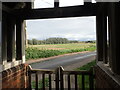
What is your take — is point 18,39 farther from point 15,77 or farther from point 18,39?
point 15,77

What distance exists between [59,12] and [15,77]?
5.48 feet

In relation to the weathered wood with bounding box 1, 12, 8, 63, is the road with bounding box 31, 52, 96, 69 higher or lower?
lower

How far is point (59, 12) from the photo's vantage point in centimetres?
378

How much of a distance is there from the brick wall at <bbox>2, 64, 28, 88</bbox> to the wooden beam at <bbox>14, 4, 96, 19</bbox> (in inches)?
46.2

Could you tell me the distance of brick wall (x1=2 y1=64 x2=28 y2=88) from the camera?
3.31 m

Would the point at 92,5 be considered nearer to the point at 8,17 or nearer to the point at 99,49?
the point at 99,49

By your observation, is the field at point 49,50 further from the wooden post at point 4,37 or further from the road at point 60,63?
the wooden post at point 4,37

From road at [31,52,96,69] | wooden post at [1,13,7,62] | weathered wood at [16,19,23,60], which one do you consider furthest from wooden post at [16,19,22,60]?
road at [31,52,96,69]

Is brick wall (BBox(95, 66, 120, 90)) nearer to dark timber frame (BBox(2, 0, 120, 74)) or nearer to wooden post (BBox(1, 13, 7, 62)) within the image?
dark timber frame (BBox(2, 0, 120, 74))

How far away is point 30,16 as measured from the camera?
13.0ft

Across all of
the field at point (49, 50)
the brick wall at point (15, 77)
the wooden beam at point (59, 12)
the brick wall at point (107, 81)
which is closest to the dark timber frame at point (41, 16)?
the wooden beam at point (59, 12)

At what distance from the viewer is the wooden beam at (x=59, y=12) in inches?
143

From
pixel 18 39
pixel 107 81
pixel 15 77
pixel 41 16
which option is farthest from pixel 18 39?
pixel 107 81

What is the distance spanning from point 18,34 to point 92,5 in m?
1.77
